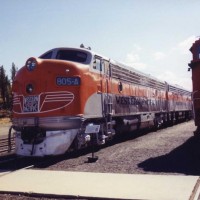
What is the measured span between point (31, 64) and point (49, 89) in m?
1.02

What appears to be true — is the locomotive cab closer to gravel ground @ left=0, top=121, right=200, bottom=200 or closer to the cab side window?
gravel ground @ left=0, top=121, right=200, bottom=200

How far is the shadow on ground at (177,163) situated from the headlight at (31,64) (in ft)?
14.0

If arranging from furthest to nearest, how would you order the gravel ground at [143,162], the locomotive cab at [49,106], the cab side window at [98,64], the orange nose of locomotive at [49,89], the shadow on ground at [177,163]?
the cab side window at [98,64] < the orange nose of locomotive at [49,89] < the locomotive cab at [49,106] < the gravel ground at [143,162] < the shadow on ground at [177,163]

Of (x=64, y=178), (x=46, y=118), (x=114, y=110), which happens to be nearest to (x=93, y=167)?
(x=64, y=178)

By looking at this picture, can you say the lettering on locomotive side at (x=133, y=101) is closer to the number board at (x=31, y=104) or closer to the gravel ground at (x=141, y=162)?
the gravel ground at (x=141, y=162)

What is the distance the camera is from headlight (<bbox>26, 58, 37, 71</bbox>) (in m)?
9.53

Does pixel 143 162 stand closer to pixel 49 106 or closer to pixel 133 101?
pixel 49 106


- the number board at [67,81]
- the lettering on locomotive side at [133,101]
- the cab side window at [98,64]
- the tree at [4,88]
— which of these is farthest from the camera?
the tree at [4,88]

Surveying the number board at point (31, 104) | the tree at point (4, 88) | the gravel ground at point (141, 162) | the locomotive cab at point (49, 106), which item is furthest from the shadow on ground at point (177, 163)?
the tree at point (4, 88)

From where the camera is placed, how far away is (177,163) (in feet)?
27.5

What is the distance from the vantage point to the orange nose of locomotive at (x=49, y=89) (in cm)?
927

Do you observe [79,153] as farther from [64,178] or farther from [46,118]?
[64,178]

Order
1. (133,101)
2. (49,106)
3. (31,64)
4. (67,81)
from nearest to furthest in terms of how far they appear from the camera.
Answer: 1. (49,106)
2. (67,81)
3. (31,64)
4. (133,101)

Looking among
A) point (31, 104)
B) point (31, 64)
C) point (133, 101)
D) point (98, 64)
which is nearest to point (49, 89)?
point (31, 104)
